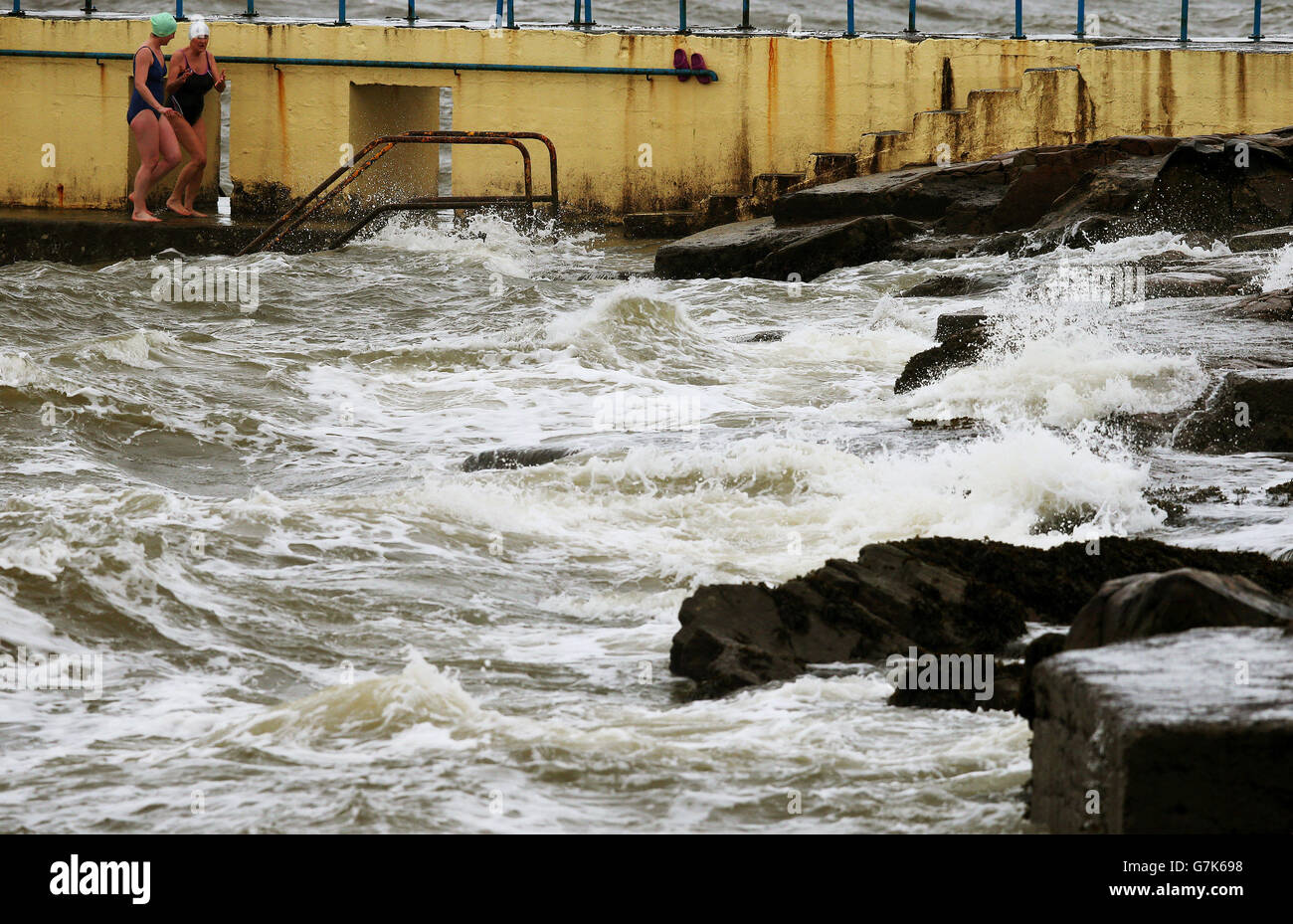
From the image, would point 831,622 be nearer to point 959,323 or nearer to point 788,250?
point 959,323

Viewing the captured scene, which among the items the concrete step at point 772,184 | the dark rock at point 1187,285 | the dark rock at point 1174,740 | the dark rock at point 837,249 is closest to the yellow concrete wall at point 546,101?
the concrete step at point 772,184

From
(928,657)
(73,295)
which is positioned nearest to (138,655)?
(928,657)

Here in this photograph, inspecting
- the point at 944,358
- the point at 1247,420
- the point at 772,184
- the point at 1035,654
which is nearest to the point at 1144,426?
the point at 1247,420

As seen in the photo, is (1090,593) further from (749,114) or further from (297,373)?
(749,114)

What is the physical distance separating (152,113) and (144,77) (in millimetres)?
584

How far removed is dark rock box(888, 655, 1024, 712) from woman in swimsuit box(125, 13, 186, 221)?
537 inches

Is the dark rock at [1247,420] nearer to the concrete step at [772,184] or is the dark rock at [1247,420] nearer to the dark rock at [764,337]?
the dark rock at [764,337]

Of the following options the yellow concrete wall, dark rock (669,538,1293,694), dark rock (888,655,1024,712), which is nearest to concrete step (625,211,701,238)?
the yellow concrete wall

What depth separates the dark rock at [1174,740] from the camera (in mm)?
3008

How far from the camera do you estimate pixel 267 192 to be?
19.2 metres

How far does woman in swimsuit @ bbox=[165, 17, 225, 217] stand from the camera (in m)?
16.8

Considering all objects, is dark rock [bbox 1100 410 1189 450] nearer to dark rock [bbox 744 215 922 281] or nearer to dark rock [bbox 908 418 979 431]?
dark rock [bbox 908 418 979 431]

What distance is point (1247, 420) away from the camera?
24.0 ft

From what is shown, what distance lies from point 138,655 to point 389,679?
3.74 ft
